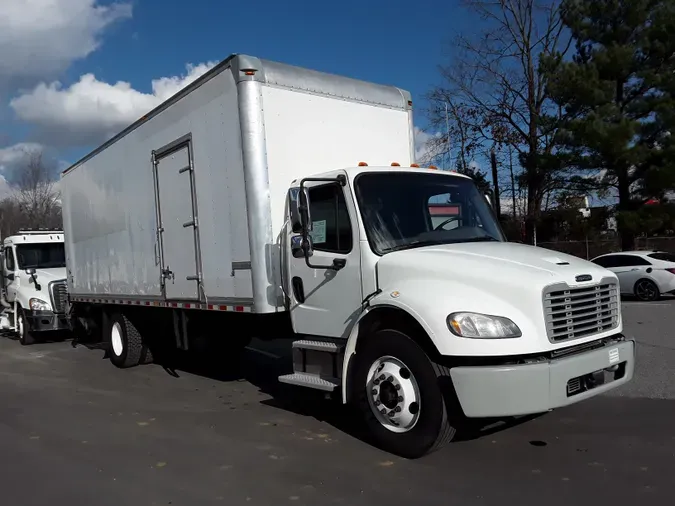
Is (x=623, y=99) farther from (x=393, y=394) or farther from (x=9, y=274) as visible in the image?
(x=393, y=394)

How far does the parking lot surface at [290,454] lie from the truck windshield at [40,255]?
7.01 meters

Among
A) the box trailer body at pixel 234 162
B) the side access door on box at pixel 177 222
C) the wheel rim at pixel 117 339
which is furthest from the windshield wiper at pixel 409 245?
the wheel rim at pixel 117 339

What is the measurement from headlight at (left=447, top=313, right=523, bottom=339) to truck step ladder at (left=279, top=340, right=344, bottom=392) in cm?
144

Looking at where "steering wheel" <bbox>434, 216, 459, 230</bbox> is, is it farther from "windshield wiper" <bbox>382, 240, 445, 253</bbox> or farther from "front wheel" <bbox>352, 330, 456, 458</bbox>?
"front wheel" <bbox>352, 330, 456, 458</bbox>

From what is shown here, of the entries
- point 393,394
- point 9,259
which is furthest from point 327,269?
point 9,259

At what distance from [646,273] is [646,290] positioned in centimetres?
45

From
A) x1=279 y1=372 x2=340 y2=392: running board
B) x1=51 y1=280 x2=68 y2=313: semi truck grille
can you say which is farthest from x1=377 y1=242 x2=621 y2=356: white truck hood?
x1=51 y1=280 x2=68 y2=313: semi truck grille

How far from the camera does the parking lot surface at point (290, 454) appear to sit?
4449mm

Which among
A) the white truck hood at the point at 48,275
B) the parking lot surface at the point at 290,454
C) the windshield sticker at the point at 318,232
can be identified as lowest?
the parking lot surface at the point at 290,454

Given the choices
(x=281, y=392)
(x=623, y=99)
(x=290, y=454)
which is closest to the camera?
(x=290, y=454)

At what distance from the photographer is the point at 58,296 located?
13.6 m

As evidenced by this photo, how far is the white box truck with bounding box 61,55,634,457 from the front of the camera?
15.2 ft

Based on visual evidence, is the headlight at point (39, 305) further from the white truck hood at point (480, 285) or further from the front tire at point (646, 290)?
the front tire at point (646, 290)

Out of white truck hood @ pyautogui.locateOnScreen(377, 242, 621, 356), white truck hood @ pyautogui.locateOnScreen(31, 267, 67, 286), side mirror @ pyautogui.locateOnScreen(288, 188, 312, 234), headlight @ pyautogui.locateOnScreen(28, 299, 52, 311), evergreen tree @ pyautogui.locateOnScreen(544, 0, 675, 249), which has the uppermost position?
evergreen tree @ pyautogui.locateOnScreen(544, 0, 675, 249)
